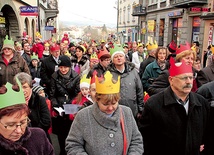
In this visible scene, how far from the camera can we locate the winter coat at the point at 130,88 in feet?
13.9

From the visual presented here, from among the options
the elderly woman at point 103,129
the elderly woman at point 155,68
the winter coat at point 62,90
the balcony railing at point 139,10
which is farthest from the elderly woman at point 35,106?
the balcony railing at point 139,10

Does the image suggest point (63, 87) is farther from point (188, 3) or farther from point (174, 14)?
point (174, 14)

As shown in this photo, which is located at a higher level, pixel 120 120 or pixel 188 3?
pixel 188 3

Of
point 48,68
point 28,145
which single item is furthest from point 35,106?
point 48,68

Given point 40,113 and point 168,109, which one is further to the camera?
point 40,113

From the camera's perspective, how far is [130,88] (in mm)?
4242

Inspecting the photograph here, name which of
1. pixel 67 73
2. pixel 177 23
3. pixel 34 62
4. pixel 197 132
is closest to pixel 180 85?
pixel 197 132

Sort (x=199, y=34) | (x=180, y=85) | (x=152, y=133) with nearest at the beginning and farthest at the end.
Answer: (x=180, y=85) < (x=152, y=133) < (x=199, y=34)

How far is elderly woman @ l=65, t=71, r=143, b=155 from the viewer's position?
2.38 metres

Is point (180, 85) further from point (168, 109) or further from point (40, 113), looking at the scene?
point (40, 113)

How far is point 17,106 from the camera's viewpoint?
2.04 m

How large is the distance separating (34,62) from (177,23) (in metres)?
17.9

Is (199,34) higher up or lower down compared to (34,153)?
higher up

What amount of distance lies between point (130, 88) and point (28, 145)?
2.37 metres
